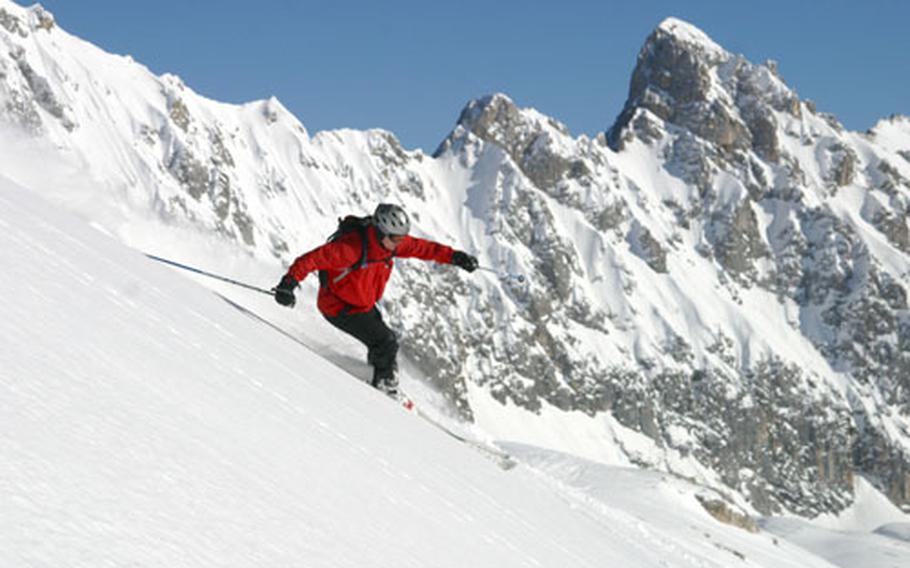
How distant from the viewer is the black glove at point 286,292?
9.47 m

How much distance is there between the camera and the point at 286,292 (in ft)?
31.2

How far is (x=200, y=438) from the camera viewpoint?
3.85 m

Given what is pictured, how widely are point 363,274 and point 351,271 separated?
146 millimetres

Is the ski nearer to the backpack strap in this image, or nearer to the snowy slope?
the backpack strap

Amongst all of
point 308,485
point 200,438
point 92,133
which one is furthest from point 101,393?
point 92,133

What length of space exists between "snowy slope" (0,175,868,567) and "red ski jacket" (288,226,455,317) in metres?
1.19

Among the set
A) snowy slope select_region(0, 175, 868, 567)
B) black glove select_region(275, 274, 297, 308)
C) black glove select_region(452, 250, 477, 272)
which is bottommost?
snowy slope select_region(0, 175, 868, 567)

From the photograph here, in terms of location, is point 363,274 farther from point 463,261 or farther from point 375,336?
point 463,261

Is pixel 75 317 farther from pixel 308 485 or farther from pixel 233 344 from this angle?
pixel 233 344

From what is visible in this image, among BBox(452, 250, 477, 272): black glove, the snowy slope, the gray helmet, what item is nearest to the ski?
the snowy slope

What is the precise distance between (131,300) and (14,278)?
4.47 feet

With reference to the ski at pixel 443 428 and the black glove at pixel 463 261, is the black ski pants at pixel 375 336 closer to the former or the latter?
the ski at pixel 443 428

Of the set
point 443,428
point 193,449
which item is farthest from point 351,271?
point 193,449

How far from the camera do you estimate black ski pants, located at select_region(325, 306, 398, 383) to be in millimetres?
10453
